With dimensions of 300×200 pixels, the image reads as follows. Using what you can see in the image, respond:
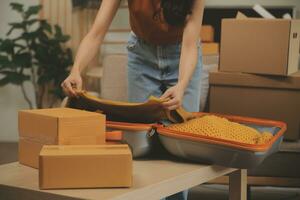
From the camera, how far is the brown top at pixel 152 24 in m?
1.75

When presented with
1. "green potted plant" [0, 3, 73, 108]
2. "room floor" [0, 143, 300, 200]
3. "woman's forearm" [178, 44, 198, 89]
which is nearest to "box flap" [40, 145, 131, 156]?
"woman's forearm" [178, 44, 198, 89]

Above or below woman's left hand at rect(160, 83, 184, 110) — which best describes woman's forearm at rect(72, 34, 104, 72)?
above

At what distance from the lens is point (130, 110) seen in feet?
4.83

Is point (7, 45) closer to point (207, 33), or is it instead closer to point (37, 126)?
point (207, 33)

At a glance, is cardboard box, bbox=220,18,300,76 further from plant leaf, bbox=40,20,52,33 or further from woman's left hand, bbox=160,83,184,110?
plant leaf, bbox=40,20,52,33

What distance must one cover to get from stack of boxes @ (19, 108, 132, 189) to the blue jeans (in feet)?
1.52

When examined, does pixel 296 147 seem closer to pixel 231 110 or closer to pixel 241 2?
pixel 231 110

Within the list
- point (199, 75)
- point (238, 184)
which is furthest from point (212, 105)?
point (238, 184)

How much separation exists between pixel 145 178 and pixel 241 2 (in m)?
3.05

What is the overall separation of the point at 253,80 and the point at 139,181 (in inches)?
57.0

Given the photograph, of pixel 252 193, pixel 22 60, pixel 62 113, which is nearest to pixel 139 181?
pixel 62 113

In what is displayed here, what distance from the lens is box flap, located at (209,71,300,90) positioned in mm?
2514

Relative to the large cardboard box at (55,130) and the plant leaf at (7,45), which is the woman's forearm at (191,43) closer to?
the large cardboard box at (55,130)

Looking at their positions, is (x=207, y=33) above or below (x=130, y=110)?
above
